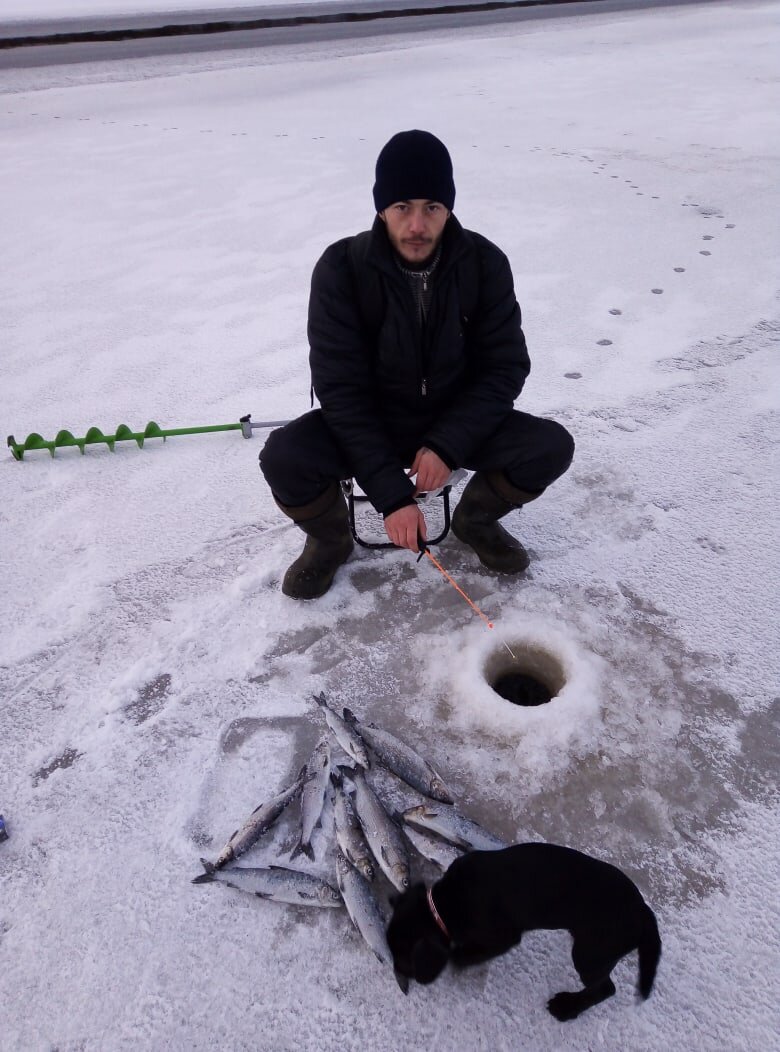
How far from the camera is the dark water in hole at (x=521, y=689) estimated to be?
211 centimetres

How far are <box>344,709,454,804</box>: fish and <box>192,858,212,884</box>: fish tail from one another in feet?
1.66

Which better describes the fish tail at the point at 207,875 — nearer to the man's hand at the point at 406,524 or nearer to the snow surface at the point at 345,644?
the snow surface at the point at 345,644

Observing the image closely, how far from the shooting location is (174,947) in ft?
4.90

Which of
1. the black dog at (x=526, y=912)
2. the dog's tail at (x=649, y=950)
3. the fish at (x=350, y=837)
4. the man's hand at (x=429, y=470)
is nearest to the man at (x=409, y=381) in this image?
the man's hand at (x=429, y=470)

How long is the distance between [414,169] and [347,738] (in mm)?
1617

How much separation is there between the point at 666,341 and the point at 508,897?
3422mm

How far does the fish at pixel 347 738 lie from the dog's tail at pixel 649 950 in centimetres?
79

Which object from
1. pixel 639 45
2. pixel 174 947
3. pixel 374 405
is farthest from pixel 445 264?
pixel 639 45

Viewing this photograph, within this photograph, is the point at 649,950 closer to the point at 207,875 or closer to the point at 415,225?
the point at 207,875

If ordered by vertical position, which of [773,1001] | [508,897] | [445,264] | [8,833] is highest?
[445,264]

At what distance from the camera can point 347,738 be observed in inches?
72.1

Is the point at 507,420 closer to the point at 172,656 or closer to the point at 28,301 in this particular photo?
the point at 172,656

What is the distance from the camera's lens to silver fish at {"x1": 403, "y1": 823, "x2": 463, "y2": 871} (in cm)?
157

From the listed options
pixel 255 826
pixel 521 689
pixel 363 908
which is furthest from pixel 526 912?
pixel 521 689
